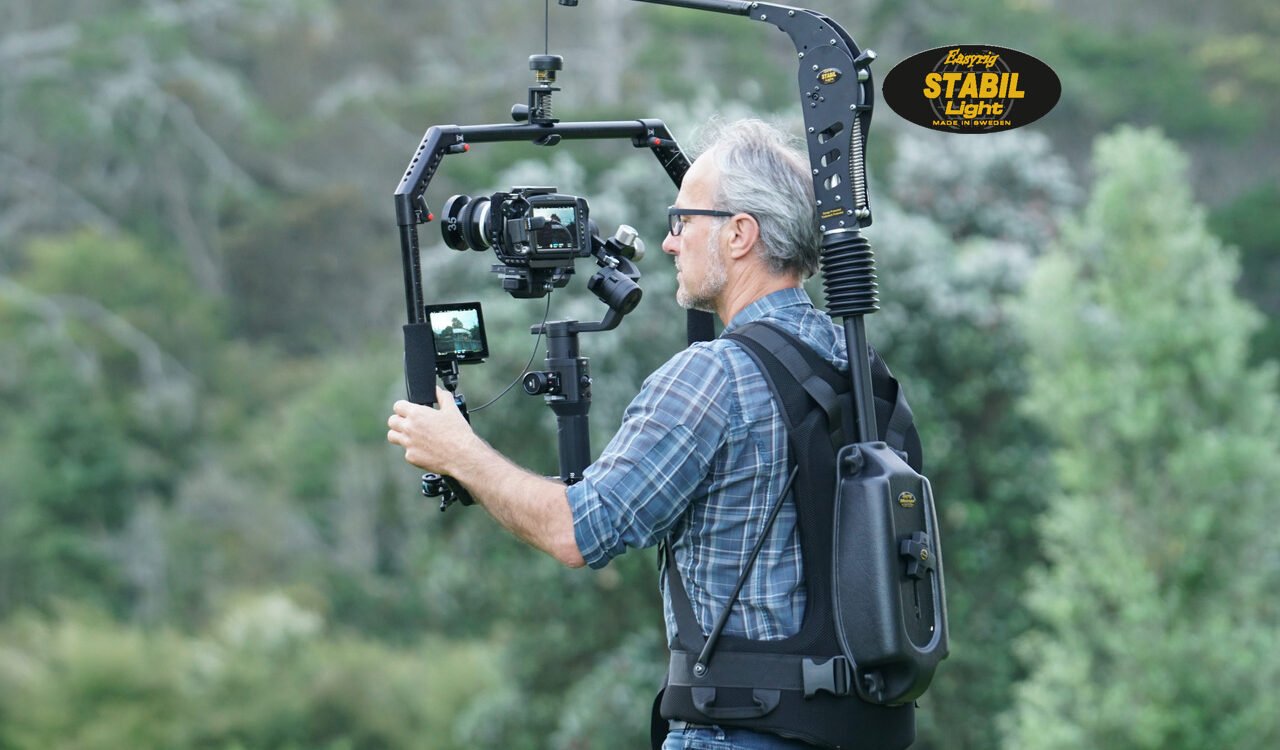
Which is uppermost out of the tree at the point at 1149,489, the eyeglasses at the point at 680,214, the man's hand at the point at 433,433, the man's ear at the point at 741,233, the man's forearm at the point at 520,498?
the eyeglasses at the point at 680,214

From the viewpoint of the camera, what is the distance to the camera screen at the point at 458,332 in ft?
10.9

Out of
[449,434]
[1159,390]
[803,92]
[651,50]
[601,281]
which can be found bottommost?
[1159,390]

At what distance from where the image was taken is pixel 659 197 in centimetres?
1252

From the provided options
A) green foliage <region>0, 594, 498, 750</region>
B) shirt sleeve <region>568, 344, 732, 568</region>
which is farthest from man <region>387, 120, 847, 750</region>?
green foliage <region>0, 594, 498, 750</region>

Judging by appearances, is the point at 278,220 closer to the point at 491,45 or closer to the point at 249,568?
the point at 491,45

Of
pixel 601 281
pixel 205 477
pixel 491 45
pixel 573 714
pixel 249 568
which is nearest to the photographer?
pixel 601 281

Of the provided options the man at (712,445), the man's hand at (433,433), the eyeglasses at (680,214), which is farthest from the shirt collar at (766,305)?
the man's hand at (433,433)

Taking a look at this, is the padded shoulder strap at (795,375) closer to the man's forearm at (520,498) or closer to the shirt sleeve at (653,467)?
the shirt sleeve at (653,467)

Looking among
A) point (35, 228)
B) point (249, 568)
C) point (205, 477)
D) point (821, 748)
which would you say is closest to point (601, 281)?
point (821, 748)

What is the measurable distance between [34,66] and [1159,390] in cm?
1807

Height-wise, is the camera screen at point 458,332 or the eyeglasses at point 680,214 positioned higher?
the eyeglasses at point 680,214

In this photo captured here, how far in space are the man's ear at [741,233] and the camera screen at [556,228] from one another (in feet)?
1.24

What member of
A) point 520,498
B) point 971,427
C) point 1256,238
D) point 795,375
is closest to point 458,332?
point 520,498

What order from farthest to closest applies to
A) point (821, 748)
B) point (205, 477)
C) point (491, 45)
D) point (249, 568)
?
point (491, 45) → point (205, 477) → point (249, 568) → point (821, 748)
